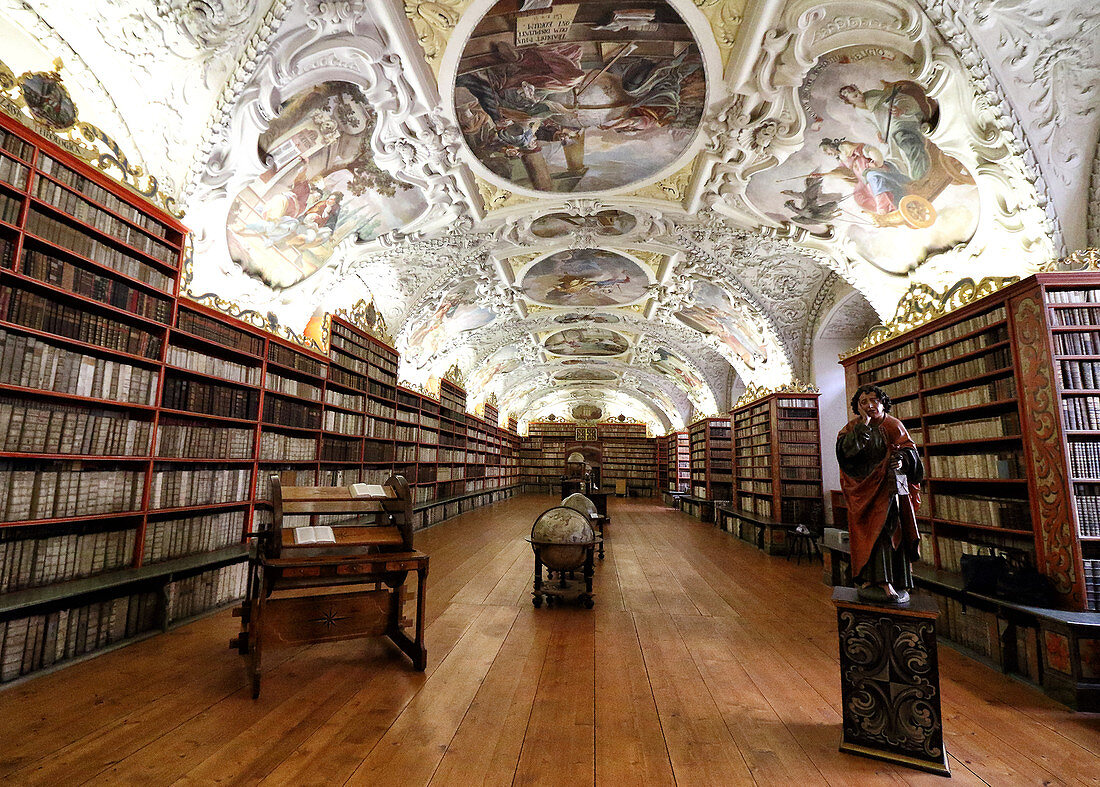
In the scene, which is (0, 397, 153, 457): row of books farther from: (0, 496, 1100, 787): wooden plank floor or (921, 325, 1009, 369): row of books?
(921, 325, 1009, 369): row of books

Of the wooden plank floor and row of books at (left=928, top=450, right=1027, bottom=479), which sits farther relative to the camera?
row of books at (left=928, top=450, right=1027, bottom=479)

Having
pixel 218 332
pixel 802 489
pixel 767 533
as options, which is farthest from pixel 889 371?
pixel 218 332

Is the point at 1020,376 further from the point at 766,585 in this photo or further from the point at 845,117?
the point at 766,585

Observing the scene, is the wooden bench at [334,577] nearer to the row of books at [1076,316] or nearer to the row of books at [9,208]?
the row of books at [9,208]

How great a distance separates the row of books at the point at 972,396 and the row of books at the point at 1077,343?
1.62 ft

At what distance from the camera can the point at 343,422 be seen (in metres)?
9.00

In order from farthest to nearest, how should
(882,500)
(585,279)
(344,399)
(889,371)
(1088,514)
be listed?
(585,279)
(344,399)
(889,371)
(1088,514)
(882,500)

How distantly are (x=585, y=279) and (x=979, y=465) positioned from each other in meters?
8.57

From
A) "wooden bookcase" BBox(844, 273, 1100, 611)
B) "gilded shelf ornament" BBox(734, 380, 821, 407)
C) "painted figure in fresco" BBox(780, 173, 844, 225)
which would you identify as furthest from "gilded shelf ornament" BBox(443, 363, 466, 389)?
"wooden bookcase" BBox(844, 273, 1100, 611)

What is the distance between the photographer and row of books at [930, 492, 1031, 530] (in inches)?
190

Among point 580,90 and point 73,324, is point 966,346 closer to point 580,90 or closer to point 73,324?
point 580,90

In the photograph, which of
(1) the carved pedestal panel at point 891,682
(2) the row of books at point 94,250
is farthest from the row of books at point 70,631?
(1) the carved pedestal panel at point 891,682

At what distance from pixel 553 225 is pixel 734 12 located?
482 cm

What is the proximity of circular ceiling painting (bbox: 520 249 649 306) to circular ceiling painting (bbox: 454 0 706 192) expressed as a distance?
3.41 meters
